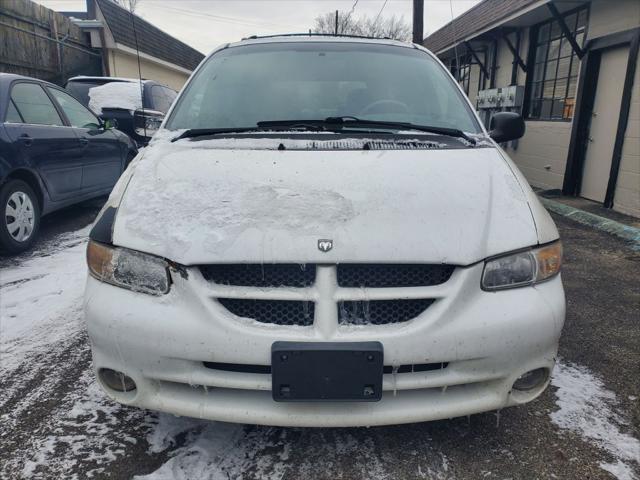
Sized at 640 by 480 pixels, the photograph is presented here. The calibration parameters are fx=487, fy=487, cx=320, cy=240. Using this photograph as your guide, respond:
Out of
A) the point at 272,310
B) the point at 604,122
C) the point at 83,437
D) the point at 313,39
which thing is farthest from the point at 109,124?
the point at 604,122

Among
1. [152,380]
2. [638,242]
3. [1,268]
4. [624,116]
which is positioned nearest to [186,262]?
[152,380]

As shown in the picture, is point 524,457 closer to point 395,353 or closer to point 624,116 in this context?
point 395,353

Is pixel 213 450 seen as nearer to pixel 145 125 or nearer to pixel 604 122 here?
pixel 145 125

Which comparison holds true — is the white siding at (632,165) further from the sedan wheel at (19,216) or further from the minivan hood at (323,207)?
the sedan wheel at (19,216)

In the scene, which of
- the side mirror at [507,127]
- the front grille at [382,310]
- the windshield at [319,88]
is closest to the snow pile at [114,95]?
the windshield at [319,88]

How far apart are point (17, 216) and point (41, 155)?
0.67m

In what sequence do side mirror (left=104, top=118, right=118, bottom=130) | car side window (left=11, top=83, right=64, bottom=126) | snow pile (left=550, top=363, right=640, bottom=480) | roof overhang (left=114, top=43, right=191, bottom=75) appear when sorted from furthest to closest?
roof overhang (left=114, top=43, right=191, bottom=75) → side mirror (left=104, top=118, right=118, bottom=130) → car side window (left=11, top=83, right=64, bottom=126) → snow pile (left=550, top=363, right=640, bottom=480)

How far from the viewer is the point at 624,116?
22.4 ft

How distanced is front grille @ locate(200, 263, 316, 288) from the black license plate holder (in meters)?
0.22

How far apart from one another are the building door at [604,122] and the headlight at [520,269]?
644 cm

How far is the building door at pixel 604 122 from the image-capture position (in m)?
7.16

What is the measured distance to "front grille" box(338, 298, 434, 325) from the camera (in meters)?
1.72

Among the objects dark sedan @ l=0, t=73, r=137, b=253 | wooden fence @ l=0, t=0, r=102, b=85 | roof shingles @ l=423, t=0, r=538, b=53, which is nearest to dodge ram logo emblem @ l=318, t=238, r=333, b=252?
dark sedan @ l=0, t=73, r=137, b=253

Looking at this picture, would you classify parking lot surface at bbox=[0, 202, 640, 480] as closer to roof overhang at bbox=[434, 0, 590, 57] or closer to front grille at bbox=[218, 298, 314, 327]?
front grille at bbox=[218, 298, 314, 327]
